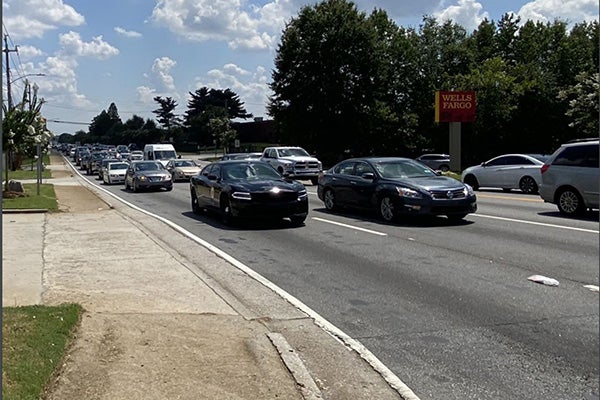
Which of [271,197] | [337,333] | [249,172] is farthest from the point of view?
[249,172]

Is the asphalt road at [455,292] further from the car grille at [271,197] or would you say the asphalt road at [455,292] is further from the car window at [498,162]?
the car window at [498,162]

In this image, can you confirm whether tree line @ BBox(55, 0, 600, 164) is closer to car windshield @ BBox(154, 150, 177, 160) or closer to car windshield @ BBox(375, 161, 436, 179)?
car windshield @ BBox(154, 150, 177, 160)

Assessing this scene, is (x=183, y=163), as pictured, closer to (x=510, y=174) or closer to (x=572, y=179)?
(x=510, y=174)

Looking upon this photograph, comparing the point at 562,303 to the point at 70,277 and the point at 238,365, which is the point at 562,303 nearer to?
the point at 238,365

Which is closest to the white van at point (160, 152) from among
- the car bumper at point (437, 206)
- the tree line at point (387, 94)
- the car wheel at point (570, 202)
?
the tree line at point (387, 94)

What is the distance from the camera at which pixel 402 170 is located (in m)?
15.5

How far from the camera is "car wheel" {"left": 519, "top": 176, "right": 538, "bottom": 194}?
23847 mm

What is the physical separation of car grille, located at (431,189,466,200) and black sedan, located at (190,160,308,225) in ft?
9.43

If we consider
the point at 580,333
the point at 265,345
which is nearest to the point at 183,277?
the point at 265,345

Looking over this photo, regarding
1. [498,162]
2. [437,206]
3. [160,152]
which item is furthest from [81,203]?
[160,152]

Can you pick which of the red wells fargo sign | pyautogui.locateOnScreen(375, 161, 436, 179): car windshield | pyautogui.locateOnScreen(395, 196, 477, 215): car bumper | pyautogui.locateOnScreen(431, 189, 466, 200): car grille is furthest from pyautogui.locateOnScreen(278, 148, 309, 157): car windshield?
pyautogui.locateOnScreen(431, 189, 466, 200): car grille

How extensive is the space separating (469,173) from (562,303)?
19431 millimetres

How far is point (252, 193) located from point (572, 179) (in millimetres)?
7104

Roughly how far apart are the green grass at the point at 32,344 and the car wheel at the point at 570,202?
1173cm
